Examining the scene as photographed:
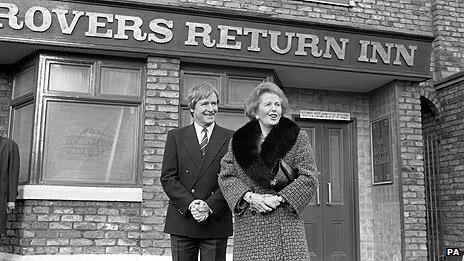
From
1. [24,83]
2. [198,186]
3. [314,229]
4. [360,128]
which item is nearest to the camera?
[198,186]

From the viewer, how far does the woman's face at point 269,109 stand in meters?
3.24

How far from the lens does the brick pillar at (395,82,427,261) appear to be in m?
7.03

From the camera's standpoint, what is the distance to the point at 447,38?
27.2 ft

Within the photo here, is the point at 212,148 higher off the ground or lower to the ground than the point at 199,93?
lower

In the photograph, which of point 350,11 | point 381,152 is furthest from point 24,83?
point 381,152

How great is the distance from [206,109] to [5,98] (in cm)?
444

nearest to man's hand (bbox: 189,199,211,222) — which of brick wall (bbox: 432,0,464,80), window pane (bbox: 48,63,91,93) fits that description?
window pane (bbox: 48,63,91,93)

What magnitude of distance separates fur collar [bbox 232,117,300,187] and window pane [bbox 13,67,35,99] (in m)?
4.18

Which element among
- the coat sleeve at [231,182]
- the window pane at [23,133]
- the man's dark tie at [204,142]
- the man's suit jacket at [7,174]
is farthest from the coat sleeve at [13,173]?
the coat sleeve at [231,182]

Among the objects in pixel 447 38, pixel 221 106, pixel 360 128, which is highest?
pixel 447 38

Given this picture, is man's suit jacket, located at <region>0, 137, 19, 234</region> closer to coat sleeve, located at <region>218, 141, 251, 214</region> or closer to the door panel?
coat sleeve, located at <region>218, 141, 251, 214</region>

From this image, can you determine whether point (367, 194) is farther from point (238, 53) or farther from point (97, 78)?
point (97, 78)

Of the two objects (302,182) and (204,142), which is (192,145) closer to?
(204,142)

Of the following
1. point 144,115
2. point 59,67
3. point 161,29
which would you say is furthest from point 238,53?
point 59,67
